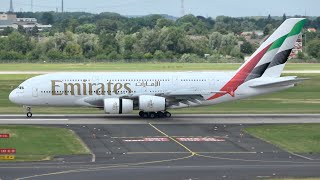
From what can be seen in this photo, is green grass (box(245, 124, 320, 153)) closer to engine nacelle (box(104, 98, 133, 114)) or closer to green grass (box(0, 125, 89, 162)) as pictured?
engine nacelle (box(104, 98, 133, 114))

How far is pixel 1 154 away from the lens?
46.3 meters

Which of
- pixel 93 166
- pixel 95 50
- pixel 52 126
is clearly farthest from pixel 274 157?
pixel 95 50

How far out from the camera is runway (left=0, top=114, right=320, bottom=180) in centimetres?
4084

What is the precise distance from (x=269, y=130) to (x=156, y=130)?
7760 mm

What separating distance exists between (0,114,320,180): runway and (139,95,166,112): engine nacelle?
980mm

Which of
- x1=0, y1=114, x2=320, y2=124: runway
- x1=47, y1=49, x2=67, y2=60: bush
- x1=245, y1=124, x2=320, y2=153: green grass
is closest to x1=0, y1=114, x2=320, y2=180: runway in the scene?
x1=0, y1=114, x2=320, y2=124: runway

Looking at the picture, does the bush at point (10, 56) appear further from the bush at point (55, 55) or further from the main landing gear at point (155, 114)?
the main landing gear at point (155, 114)

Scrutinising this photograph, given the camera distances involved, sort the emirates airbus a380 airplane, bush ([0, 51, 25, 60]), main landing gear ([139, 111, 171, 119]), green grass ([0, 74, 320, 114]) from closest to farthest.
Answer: the emirates airbus a380 airplane → main landing gear ([139, 111, 171, 119]) → green grass ([0, 74, 320, 114]) → bush ([0, 51, 25, 60])

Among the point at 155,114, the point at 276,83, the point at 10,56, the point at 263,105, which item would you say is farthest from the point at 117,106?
the point at 10,56

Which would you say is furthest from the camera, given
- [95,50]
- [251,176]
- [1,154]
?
[95,50]

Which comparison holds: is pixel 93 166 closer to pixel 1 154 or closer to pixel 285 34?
pixel 1 154

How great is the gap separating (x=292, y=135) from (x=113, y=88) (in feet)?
54.6

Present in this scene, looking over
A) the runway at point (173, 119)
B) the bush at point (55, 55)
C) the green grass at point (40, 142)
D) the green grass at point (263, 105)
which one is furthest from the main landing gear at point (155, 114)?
the bush at point (55, 55)

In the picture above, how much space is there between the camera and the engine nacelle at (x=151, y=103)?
65.5 meters
